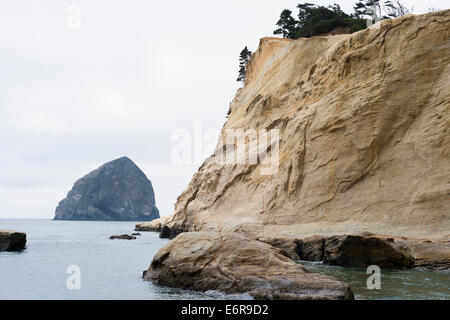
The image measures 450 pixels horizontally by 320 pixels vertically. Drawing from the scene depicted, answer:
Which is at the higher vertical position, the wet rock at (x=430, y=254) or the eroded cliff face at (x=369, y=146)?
the eroded cliff face at (x=369, y=146)

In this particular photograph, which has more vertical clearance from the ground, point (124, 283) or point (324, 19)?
point (324, 19)

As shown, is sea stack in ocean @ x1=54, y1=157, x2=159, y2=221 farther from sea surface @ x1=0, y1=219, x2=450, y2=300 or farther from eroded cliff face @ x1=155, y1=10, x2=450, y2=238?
sea surface @ x1=0, y1=219, x2=450, y2=300

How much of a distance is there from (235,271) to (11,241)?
69.8 feet

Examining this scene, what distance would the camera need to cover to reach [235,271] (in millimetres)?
12344

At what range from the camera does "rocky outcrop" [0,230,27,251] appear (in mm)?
28219

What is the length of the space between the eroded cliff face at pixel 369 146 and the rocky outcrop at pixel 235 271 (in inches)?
455

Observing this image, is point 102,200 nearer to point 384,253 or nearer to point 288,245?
point 288,245

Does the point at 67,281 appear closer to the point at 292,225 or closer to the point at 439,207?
the point at 292,225

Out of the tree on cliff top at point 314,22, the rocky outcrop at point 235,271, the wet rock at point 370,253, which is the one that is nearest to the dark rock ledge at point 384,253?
the wet rock at point 370,253

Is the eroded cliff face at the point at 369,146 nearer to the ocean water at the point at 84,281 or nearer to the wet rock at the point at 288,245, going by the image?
the wet rock at the point at 288,245

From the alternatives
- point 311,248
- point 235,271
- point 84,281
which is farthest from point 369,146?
point 84,281

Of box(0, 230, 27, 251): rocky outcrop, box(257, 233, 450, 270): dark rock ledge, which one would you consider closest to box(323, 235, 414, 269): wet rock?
box(257, 233, 450, 270): dark rock ledge

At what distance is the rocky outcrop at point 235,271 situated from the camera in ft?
36.3

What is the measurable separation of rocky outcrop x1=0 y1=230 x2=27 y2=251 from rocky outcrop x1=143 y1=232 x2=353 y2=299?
57.0ft
